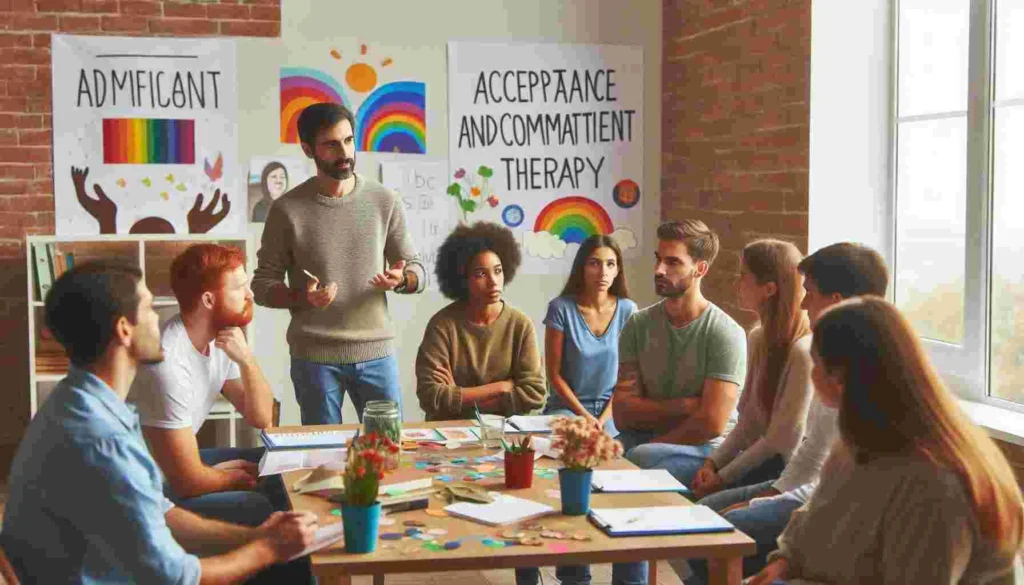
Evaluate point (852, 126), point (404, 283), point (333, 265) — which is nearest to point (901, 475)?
point (404, 283)

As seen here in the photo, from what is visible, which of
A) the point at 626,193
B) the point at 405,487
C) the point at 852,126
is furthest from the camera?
the point at 626,193

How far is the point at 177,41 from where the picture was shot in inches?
216

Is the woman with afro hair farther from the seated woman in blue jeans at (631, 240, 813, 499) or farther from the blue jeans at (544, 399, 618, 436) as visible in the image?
the seated woman in blue jeans at (631, 240, 813, 499)

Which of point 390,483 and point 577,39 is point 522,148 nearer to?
point 577,39

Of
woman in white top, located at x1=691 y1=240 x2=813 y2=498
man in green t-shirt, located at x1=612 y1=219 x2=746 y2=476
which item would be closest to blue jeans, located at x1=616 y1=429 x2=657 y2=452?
man in green t-shirt, located at x1=612 y1=219 x2=746 y2=476

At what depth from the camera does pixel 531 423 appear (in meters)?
3.29

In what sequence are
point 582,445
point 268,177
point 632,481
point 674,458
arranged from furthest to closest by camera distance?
point 268,177 < point 674,458 < point 632,481 < point 582,445

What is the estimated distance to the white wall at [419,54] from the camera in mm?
5594

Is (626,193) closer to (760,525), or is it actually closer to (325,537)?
(760,525)

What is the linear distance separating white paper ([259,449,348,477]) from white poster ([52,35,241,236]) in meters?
2.86

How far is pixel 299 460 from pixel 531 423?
72cm

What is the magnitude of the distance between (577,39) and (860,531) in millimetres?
4231

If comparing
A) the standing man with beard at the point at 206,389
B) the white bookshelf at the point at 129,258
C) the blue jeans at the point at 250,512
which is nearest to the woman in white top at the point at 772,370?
the blue jeans at the point at 250,512

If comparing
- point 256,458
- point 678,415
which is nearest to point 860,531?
point 678,415
